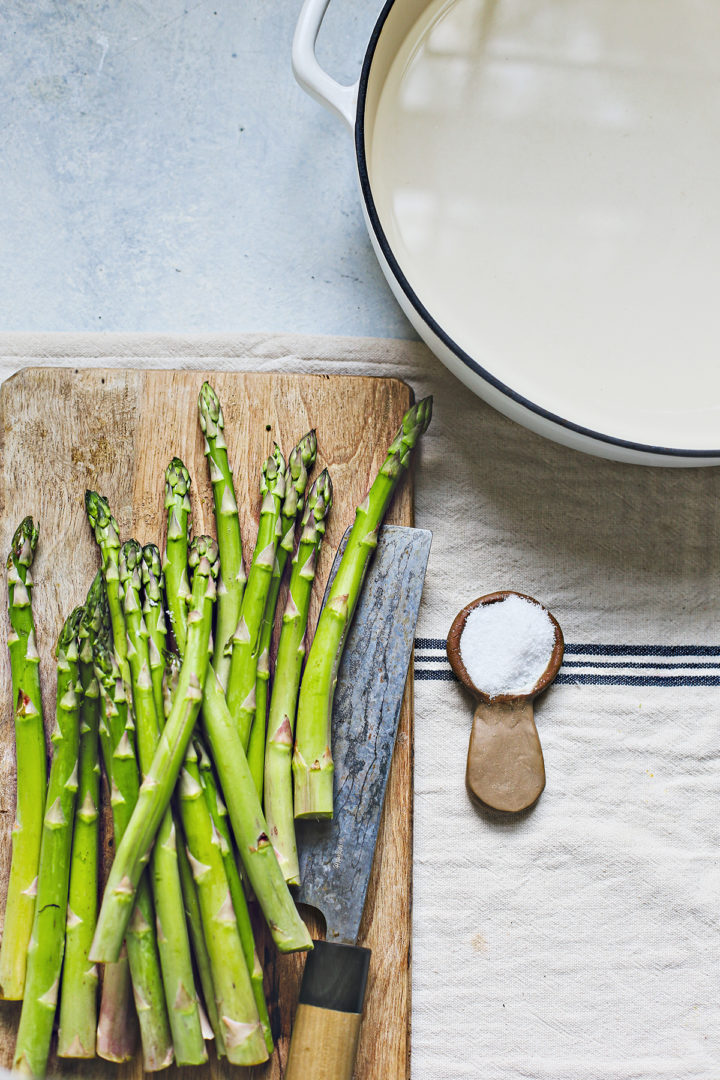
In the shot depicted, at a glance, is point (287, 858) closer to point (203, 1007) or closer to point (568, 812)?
point (203, 1007)

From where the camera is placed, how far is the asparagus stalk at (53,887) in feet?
3.18

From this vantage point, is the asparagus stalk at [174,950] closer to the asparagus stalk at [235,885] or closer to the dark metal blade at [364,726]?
the asparagus stalk at [235,885]

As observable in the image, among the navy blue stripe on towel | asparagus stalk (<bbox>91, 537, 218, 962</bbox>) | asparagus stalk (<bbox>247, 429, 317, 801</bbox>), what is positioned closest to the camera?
asparagus stalk (<bbox>91, 537, 218, 962</bbox>)

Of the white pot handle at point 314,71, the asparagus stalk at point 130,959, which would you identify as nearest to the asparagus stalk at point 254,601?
the asparagus stalk at point 130,959

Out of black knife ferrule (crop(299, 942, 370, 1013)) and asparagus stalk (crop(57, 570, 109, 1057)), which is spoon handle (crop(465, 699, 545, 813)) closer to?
black knife ferrule (crop(299, 942, 370, 1013))

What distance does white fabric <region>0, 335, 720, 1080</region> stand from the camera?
1088mm

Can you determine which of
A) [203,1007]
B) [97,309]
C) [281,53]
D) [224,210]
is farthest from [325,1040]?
[281,53]

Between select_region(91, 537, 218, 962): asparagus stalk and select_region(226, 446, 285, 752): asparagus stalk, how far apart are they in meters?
0.04

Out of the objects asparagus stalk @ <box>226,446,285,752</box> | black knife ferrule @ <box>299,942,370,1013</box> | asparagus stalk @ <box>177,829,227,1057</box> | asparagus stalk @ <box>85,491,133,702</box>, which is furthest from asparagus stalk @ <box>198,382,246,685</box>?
black knife ferrule @ <box>299,942,370,1013</box>

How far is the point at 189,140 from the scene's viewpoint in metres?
1.23

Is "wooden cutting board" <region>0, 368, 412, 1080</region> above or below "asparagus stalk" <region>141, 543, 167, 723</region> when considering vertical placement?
above

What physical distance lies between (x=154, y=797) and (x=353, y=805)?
254 millimetres

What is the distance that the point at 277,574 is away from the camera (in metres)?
1.08

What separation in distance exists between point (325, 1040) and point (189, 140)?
1254mm
